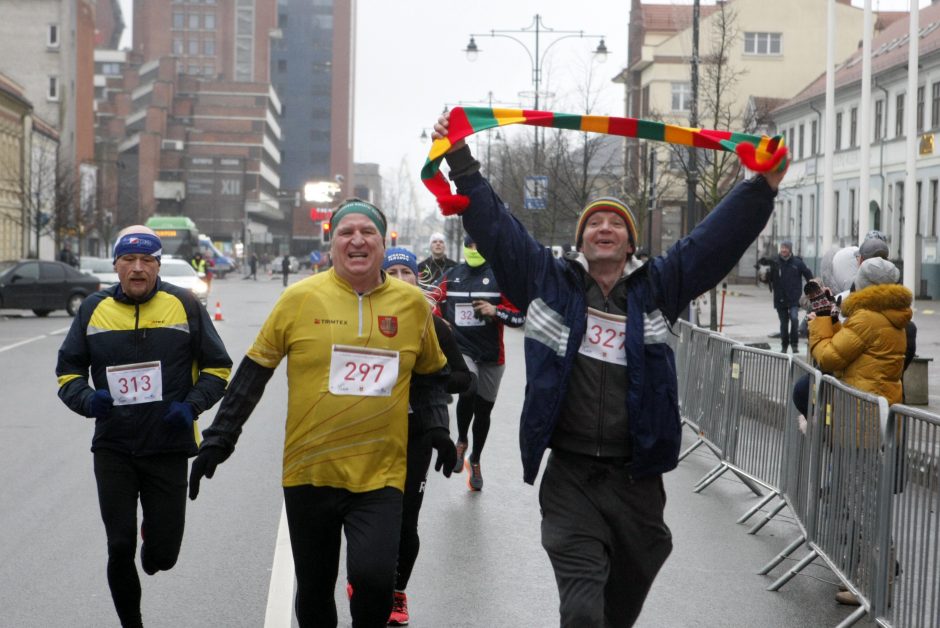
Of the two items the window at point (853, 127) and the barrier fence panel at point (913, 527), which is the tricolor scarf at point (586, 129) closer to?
the barrier fence panel at point (913, 527)

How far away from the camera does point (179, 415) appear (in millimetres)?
5660

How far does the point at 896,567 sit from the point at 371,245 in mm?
2577

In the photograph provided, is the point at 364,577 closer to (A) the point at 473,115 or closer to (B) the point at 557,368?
(B) the point at 557,368

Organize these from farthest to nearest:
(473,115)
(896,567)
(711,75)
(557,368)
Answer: (711,75)
(896,567)
(473,115)
(557,368)

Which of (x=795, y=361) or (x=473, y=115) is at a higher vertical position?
(x=473, y=115)

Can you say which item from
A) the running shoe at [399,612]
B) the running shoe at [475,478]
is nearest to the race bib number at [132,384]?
the running shoe at [399,612]

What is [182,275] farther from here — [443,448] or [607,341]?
[607,341]

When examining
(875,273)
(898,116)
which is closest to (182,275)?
(898,116)

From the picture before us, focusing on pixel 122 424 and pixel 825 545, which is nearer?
pixel 122 424

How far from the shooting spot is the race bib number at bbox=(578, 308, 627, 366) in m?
4.71

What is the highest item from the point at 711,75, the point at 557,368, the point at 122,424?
the point at 711,75

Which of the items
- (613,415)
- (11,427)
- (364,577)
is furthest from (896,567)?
(11,427)

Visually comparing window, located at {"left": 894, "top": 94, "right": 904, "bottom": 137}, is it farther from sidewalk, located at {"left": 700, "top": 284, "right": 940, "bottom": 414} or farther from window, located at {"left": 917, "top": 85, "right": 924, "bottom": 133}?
→ sidewalk, located at {"left": 700, "top": 284, "right": 940, "bottom": 414}

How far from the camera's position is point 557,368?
184 inches
